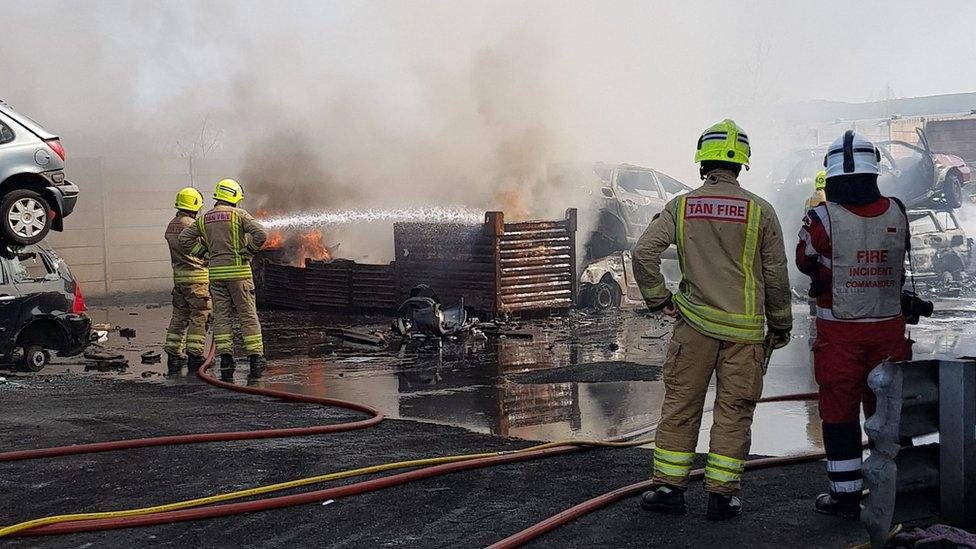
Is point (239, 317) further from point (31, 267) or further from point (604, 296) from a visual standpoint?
point (604, 296)

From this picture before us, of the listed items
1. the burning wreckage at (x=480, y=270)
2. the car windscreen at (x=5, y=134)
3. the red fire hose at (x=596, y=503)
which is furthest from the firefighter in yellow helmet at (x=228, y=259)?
the red fire hose at (x=596, y=503)

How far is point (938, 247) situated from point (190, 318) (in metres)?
12.5

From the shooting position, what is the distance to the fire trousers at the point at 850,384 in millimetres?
5137

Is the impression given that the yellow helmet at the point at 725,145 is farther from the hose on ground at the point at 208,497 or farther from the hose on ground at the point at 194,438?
the hose on ground at the point at 194,438

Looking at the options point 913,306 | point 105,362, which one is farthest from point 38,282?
point 913,306

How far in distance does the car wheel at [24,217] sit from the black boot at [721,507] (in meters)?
7.88

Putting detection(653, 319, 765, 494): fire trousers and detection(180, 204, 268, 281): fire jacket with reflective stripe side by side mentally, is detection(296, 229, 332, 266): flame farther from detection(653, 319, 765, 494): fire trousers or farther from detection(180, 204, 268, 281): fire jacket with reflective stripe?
detection(653, 319, 765, 494): fire trousers

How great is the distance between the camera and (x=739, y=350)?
5219 mm

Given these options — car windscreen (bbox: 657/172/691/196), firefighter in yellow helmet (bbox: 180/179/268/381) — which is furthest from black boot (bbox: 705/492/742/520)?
car windscreen (bbox: 657/172/691/196)

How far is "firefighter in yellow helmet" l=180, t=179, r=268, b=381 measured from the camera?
10.5 meters

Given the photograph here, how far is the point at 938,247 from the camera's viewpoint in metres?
18.1

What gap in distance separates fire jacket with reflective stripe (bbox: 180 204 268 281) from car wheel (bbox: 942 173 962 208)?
1310 cm

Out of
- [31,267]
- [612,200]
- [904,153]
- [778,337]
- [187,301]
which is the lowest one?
[778,337]

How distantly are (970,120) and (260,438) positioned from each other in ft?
110
